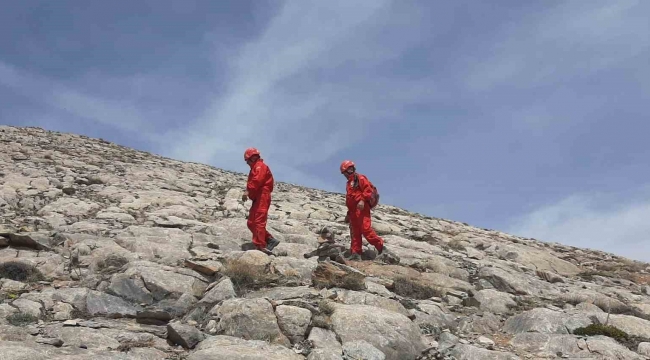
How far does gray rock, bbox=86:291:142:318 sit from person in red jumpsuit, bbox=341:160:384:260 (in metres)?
6.41

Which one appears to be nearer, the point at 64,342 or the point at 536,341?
the point at 64,342

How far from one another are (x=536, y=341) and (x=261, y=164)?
7.59m

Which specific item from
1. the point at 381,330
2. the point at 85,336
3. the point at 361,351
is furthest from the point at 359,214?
the point at 85,336

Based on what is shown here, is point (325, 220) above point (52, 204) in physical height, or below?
above

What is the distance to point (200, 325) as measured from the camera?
802cm

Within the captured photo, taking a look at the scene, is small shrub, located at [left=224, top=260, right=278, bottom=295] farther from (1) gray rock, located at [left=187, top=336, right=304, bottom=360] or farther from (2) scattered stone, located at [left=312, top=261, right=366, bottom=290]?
(1) gray rock, located at [left=187, top=336, right=304, bottom=360]

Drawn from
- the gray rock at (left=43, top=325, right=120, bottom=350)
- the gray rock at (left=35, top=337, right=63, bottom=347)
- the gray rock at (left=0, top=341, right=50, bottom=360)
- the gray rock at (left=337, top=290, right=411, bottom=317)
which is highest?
the gray rock at (left=337, top=290, right=411, bottom=317)

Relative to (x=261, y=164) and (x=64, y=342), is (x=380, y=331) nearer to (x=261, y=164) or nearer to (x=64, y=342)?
(x=64, y=342)

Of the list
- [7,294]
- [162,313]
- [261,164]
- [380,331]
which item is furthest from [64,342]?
[261,164]

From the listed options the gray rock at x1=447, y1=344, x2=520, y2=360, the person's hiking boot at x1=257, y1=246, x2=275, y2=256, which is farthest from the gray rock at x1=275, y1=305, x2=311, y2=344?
the person's hiking boot at x1=257, y1=246, x2=275, y2=256

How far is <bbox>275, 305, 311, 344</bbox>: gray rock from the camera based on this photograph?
7.71 meters

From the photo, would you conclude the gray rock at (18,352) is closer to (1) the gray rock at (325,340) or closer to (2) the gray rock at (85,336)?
(2) the gray rock at (85,336)

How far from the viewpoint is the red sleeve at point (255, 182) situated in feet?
43.0

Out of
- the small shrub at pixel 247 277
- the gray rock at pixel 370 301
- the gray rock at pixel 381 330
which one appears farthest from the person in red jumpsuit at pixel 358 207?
the gray rock at pixel 381 330
